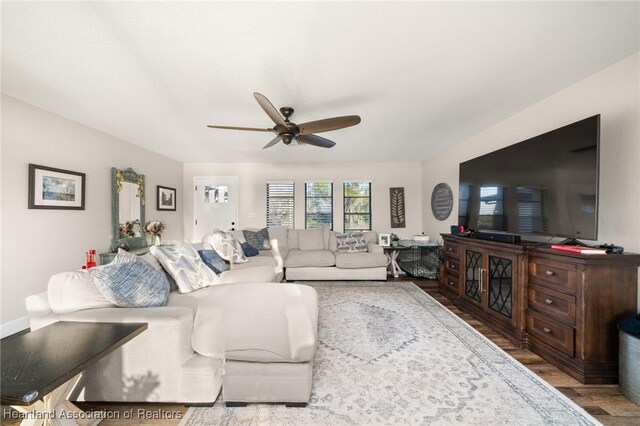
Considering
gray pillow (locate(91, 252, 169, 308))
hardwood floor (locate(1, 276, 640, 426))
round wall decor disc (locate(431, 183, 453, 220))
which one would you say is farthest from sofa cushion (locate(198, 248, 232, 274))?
round wall decor disc (locate(431, 183, 453, 220))

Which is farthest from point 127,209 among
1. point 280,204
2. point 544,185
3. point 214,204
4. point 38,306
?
point 544,185

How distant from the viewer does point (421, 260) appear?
500 centimetres

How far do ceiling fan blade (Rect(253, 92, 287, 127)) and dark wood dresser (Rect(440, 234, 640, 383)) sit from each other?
8.00 feet

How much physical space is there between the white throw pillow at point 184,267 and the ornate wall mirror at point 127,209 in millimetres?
2291

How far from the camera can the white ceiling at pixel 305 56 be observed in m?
1.46

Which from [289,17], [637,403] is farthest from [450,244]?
[289,17]

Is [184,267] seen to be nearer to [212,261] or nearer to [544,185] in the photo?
[212,261]

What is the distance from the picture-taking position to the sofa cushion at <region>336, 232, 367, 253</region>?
4.79 metres

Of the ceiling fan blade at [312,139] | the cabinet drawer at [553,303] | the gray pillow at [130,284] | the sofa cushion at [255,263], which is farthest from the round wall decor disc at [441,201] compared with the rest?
the gray pillow at [130,284]

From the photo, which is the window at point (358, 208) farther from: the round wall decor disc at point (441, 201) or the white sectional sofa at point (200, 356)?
the white sectional sofa at point (200, 356)

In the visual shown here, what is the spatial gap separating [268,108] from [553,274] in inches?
105

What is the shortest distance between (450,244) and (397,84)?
224 cm

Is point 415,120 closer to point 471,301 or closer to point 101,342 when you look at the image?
point 471,301

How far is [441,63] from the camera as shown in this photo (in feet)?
6.39
